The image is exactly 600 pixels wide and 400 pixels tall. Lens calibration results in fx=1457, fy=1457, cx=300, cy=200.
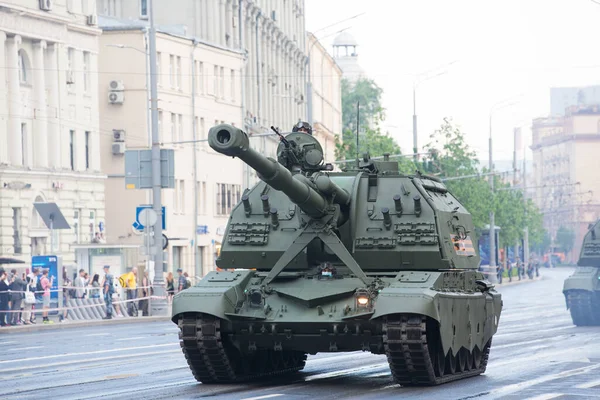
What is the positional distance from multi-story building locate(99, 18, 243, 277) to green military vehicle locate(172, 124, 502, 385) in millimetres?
39052

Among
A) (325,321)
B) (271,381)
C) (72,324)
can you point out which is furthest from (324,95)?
(325,321)

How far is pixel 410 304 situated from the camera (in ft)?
52.3

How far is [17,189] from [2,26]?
5.53 m

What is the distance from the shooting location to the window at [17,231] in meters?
49.3

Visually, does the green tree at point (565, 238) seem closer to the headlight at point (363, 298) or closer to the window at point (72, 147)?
the window at point (72, 147)

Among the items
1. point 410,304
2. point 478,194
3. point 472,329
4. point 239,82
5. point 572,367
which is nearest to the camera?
point 410,304

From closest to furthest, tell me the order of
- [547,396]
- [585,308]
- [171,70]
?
[547,396] < [585,308] < [171,70]

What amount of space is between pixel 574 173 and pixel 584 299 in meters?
113

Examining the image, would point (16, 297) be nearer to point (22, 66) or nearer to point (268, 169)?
point (22, 66)

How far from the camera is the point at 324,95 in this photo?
95.1 metres

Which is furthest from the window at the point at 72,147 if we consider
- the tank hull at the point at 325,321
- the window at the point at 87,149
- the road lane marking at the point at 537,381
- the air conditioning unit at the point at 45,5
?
the tank hull at the point at 325,321

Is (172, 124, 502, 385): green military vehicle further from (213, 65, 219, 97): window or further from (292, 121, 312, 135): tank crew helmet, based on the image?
(213, 65, 219, 97): window

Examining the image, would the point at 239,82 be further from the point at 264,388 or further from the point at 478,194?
the point at 264,388

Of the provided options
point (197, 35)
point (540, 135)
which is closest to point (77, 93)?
point (197, 35)
